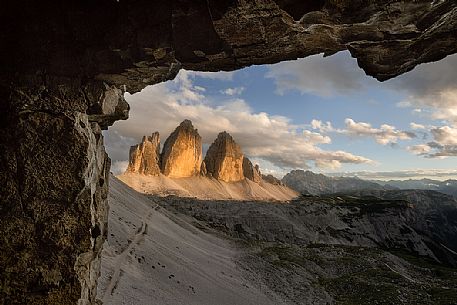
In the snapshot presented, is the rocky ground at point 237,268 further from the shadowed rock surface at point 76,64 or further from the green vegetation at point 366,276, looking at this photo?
the shadowed rock surface at point 76,64

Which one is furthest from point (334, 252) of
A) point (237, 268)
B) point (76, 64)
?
point (76, 64)

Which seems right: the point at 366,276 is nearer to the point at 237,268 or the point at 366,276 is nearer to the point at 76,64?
the point at 237,268

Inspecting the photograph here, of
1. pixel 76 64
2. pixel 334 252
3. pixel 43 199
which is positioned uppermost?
pixel 76 64

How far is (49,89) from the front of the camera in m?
12.0

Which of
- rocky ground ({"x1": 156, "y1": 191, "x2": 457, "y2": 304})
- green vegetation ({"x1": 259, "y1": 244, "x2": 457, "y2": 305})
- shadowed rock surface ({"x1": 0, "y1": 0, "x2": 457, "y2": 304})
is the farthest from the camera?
rocky ground ({"x1": 156, "y1": 191, "x2": 457, "y2": 304})

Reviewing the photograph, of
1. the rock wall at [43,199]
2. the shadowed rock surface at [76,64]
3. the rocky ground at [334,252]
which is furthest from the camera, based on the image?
the rocky ground at [334,252]

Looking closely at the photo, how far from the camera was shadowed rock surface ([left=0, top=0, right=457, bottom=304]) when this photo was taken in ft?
36.9

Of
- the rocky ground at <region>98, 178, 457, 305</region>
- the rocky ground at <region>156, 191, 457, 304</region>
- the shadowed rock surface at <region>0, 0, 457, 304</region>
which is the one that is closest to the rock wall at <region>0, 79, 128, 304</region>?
the shadowed rock surface at <region>0, 0, 457, 304</region>

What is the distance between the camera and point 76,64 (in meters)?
12.3

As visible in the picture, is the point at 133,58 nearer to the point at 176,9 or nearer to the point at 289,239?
the point at 176,9

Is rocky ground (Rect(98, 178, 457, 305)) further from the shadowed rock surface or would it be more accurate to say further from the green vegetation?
the shadowed rock surface

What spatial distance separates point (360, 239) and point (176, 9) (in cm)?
12457

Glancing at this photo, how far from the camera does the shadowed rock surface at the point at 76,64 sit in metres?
11.2

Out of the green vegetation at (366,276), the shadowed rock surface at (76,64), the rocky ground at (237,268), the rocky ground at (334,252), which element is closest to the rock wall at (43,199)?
the shadowed rock surface at (76,64)
